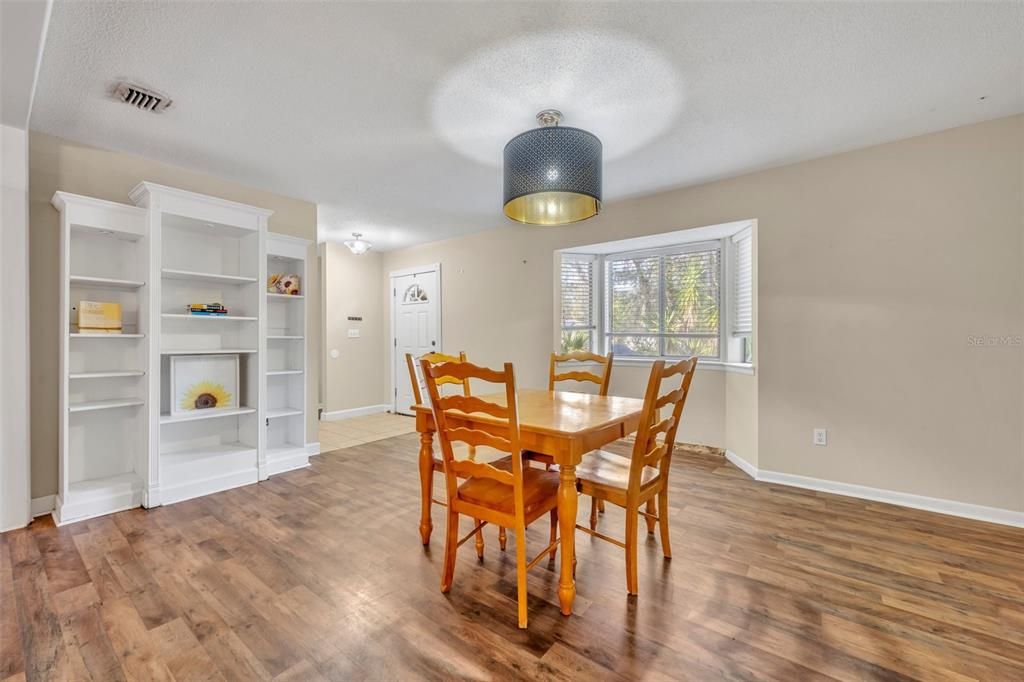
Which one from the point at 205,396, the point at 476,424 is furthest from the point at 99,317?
the point at 476,424

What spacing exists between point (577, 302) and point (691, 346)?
1.27 meters

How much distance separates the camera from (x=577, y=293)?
4.79m

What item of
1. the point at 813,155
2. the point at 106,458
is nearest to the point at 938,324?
the point at 813,155

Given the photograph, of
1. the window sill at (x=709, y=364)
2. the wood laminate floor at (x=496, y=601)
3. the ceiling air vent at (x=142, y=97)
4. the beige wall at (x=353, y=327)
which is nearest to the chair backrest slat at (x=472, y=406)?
the wood laminate floor at (x=496, y=601)

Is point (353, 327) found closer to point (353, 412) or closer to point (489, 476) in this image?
point (353, 412)

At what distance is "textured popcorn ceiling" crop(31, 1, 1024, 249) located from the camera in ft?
5.91

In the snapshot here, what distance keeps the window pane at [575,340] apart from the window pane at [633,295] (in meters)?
0.28

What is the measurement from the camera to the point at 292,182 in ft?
12.1

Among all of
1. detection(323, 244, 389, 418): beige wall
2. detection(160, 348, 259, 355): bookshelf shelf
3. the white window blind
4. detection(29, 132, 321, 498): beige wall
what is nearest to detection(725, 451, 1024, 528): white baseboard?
the white window blind

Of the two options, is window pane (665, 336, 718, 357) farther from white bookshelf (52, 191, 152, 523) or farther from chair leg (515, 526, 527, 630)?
white bookshelf (52, 191, 152, 523)

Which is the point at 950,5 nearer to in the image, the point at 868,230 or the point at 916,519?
the point at 868,230

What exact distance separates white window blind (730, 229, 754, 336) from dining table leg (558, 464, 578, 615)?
2.65 meters

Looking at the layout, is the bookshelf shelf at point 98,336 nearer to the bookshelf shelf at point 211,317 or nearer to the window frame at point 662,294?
the bookshelf shelf at point 211,317

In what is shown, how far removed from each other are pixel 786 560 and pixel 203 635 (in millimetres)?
2639
